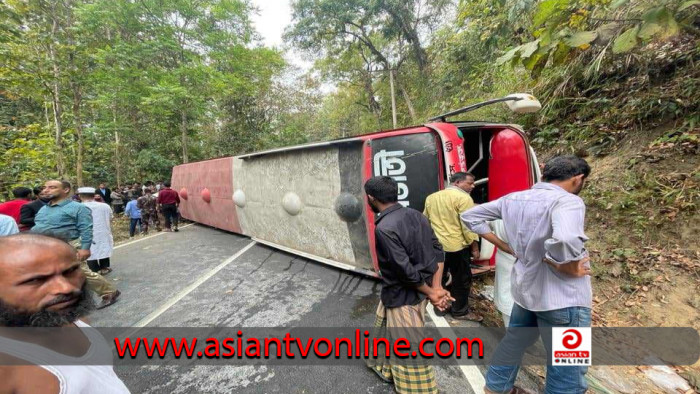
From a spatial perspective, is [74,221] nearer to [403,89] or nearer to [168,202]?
[168,202]

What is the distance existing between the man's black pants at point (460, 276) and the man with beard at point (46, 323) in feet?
9.46

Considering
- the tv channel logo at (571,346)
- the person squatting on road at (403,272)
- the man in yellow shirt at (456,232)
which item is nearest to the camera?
the tv channel logo at (571,346)

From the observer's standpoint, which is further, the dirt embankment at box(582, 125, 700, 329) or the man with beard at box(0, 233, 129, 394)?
the dirt embankment at box(582, 125, 700, 329)

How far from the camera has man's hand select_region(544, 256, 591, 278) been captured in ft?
5.04

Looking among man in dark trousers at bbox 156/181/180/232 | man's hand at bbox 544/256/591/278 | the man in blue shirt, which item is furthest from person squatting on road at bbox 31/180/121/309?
the man in blue shirt

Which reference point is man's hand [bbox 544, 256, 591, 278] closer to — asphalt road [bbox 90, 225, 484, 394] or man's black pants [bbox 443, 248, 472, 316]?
asphalt road [bbox 90, 225, 484, 394]

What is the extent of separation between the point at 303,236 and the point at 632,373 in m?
4.33

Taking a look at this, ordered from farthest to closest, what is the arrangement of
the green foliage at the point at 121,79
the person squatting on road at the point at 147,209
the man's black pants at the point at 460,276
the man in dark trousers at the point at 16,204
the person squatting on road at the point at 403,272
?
1. the person squatting on road at the point at 147,209
2. the green foliage at the point at 121,79
3. the man in dark trousers at the point at 16,204
4. the man's black pants at the point at 460,276
5. the person squatting on road at the point at 403,272

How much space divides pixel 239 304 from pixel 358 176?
239 cm

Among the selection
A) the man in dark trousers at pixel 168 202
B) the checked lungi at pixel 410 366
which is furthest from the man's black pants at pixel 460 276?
the man in dark trousers at pixel 168 202

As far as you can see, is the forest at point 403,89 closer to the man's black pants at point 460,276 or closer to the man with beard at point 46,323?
the man's black pants at point 460,276

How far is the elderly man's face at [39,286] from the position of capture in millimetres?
865

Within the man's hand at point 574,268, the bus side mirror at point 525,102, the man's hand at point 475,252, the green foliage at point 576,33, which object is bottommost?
the man's hand at point 475,252

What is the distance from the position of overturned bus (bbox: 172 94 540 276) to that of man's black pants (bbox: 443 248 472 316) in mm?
509
